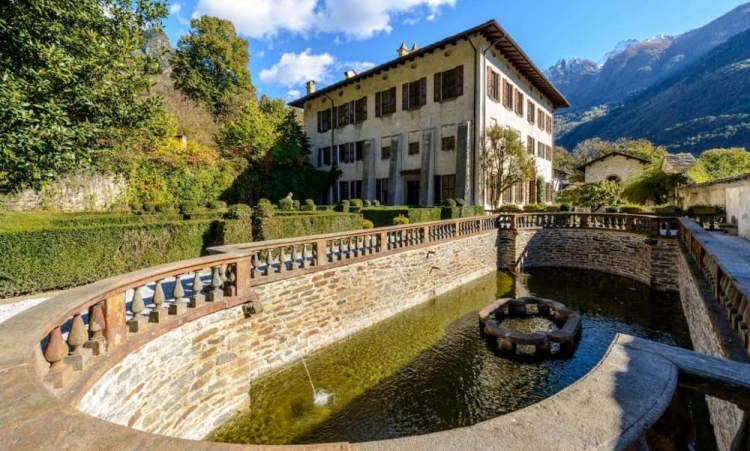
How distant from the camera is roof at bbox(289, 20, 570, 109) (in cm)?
1761

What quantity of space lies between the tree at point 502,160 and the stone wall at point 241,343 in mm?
9907

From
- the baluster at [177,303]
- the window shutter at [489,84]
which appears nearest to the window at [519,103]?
the window shutter at [489,84]

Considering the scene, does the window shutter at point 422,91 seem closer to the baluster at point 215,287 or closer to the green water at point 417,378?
the green water at point 417,378

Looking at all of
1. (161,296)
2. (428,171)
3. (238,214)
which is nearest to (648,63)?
(428,171)

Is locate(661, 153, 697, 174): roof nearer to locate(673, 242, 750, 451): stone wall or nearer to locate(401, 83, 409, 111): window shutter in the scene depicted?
locate(401, 83, 409, 111): window shutter

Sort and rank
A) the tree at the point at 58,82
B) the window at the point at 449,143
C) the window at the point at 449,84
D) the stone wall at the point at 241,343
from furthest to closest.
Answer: the window at the point at 449,143
the window at the point at 449,84
the tree at the point at 58,82
the stone wall at the point at 241,343

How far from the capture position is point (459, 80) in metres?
19.2

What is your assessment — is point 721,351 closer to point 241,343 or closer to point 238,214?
point 241,343

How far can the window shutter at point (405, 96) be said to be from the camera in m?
21.7

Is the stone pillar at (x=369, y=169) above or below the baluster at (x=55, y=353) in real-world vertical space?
above

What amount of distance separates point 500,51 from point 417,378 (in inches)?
776

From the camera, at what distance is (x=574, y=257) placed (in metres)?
15.3

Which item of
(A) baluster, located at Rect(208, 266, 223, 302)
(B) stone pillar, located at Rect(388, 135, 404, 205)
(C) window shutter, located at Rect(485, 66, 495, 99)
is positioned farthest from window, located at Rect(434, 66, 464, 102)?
(A) baluster, located at Rect(208, 266, 223, 302)

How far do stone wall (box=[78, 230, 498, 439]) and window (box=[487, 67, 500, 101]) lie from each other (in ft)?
40.6
